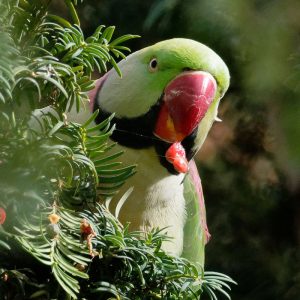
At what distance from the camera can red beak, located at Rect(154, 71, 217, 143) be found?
4.17 ft

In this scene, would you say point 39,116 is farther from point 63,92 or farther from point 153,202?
point 153,202

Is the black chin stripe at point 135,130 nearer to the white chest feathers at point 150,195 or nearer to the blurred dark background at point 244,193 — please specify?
the white chest feathers at point 150,195

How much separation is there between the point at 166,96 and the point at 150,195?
18 cm

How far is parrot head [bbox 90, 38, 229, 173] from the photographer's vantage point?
1283 mm

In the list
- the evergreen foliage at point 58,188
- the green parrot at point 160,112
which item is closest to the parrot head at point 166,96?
the green parrot at point 160,112

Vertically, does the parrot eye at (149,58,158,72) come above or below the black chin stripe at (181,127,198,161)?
above

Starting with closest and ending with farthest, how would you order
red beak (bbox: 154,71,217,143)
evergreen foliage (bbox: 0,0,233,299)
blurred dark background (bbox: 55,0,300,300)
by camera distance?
evergreen foliage (bbox: 0,0,233,299) → red beak (bbox: 154,71,217,143) → blurred dark background (bbox: 55,0,300,300)

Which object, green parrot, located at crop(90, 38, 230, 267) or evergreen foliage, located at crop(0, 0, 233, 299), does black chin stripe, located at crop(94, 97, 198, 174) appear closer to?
green parrot, located at crop(90, 38, 230, 267)

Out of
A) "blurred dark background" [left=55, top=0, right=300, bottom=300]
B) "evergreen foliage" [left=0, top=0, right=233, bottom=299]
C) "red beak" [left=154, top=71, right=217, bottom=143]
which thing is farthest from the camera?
"blurred dark background" [left=55, top=0, right=300, bottom=300]

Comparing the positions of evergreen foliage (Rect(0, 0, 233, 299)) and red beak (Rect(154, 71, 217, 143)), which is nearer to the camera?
evergreen foliage (Rect(0, 0, 233, 299))

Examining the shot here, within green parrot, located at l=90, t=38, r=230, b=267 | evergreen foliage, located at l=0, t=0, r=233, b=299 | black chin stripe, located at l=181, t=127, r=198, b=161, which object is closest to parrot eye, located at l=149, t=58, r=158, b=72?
green parrot, located at l=90, t=38, r=230, b=267

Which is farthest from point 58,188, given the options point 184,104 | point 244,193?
point 244,193

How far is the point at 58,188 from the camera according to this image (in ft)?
2.53

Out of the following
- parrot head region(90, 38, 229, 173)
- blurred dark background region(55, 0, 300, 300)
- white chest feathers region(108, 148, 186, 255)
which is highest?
parrot head region(90, 38, 229, 173)
